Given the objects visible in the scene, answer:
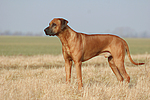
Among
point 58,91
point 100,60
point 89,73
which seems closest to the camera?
point 58,91

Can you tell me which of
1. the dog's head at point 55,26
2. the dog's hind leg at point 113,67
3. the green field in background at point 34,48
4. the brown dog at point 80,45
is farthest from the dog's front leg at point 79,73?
the green field in background at point 34,48

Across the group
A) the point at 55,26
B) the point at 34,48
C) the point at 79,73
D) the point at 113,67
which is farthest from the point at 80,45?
the point at 34,48

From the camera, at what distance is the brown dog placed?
233 inches

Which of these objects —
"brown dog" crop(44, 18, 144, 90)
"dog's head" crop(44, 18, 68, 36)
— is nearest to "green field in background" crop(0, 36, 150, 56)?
"brown dog" crop(44, 18, 144, 90)

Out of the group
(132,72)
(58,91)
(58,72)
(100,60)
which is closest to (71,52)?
(58,91)

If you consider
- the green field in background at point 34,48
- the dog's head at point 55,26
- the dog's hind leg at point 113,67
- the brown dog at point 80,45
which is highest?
the dog's head at point 55,26

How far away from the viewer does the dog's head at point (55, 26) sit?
5.74 metres

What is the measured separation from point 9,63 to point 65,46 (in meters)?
6.02

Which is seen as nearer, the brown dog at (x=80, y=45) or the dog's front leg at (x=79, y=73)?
the brown dog at (x=80, y=45)

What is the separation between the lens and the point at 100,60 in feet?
43.2

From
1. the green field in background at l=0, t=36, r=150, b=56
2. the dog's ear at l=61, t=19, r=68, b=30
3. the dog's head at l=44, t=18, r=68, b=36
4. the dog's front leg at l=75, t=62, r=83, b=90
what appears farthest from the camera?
the green field in background at l=0, t=36, r=150, b=56

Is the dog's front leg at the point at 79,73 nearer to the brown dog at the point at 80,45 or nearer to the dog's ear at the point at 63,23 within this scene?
the brown dog at the point at 80,45

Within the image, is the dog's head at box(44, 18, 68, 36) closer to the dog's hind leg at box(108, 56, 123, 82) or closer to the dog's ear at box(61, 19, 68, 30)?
the dog's ear at box(61, 19, 68, 30)

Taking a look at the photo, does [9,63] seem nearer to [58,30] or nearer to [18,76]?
[18,76]
